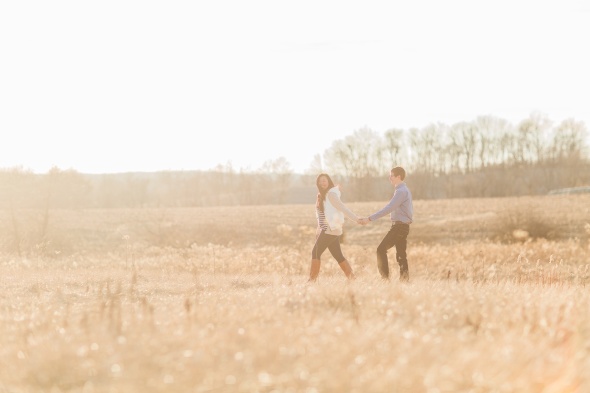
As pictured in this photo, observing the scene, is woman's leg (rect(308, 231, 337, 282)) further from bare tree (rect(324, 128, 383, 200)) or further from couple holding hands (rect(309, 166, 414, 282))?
bare tree (rect(324, 128, 383, 200))

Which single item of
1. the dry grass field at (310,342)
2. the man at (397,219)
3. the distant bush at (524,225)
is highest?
the man at (397,219)

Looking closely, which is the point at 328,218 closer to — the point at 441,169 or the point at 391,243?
the point at 391,243

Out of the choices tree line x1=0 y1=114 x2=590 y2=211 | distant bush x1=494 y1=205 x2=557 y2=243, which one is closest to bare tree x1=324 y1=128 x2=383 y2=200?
tree line x1=0 y1=114 x2=590 y2=211

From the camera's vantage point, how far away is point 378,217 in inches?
418

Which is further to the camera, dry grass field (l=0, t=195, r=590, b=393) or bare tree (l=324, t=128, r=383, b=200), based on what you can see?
bare tree (l=324, t=128, r=383, b=200)

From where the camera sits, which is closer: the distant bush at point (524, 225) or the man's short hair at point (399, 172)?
the man's short hair at point (399, 172)

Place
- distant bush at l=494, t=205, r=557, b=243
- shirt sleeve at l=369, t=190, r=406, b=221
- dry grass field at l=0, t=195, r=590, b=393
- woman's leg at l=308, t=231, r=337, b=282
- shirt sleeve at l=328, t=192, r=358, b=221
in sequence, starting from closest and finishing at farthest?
1. dry grass field at l=0, t=195, r=590, b=393
2. shirt sleeve at l=369, t=190, r=406, b=221
3. shirt sleeve at l=328, t=192, r=358, b=221
4. woman's leg at l=308, t=231, r=337, b=282
5. distant bush at l=494, t=205, r=557, b=243

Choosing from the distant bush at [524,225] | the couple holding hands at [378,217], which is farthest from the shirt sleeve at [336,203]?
the distant bush at [524,225]

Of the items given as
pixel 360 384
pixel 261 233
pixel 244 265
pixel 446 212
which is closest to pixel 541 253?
pixel 244 265

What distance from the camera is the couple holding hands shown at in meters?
10.6

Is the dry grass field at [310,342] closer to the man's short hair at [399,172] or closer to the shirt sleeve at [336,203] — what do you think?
the shirt sleeve at [336,203]

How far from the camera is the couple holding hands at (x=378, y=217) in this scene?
417 inches

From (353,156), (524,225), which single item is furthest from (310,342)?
(353,156)

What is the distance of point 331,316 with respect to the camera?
6.06 m
